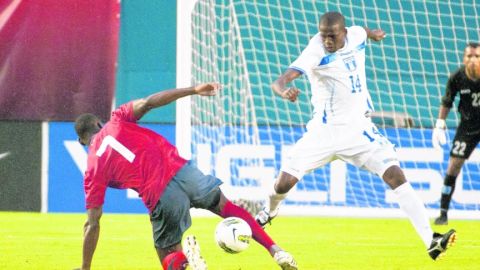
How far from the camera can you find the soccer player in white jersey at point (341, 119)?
27.4ft

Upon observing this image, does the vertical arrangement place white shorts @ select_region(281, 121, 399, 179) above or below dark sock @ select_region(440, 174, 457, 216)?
above

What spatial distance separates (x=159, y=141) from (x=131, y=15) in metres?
7.48

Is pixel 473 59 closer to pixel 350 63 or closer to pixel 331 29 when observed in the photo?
pixel 350 63

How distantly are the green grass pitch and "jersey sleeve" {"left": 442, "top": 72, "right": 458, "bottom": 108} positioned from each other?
1.34 meters

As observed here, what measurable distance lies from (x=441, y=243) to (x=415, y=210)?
0.42m

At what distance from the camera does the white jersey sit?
8656 mm

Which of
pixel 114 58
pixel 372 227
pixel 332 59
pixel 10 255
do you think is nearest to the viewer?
pixel 332 59

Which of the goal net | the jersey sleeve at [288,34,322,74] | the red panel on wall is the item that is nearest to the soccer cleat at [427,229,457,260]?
the jersey sleeve at [288,34,322,74]

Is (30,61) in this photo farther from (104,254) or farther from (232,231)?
(232,231)

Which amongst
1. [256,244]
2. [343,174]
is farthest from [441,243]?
[343,174]

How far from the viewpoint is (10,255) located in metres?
9.50

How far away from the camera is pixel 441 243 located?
7895 millimetres

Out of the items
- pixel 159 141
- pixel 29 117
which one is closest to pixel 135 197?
pixel 29 117

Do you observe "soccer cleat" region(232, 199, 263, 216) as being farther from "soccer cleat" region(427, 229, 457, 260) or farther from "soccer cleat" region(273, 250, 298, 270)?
"soccer cleat" region(273, 250, 298, 270)
